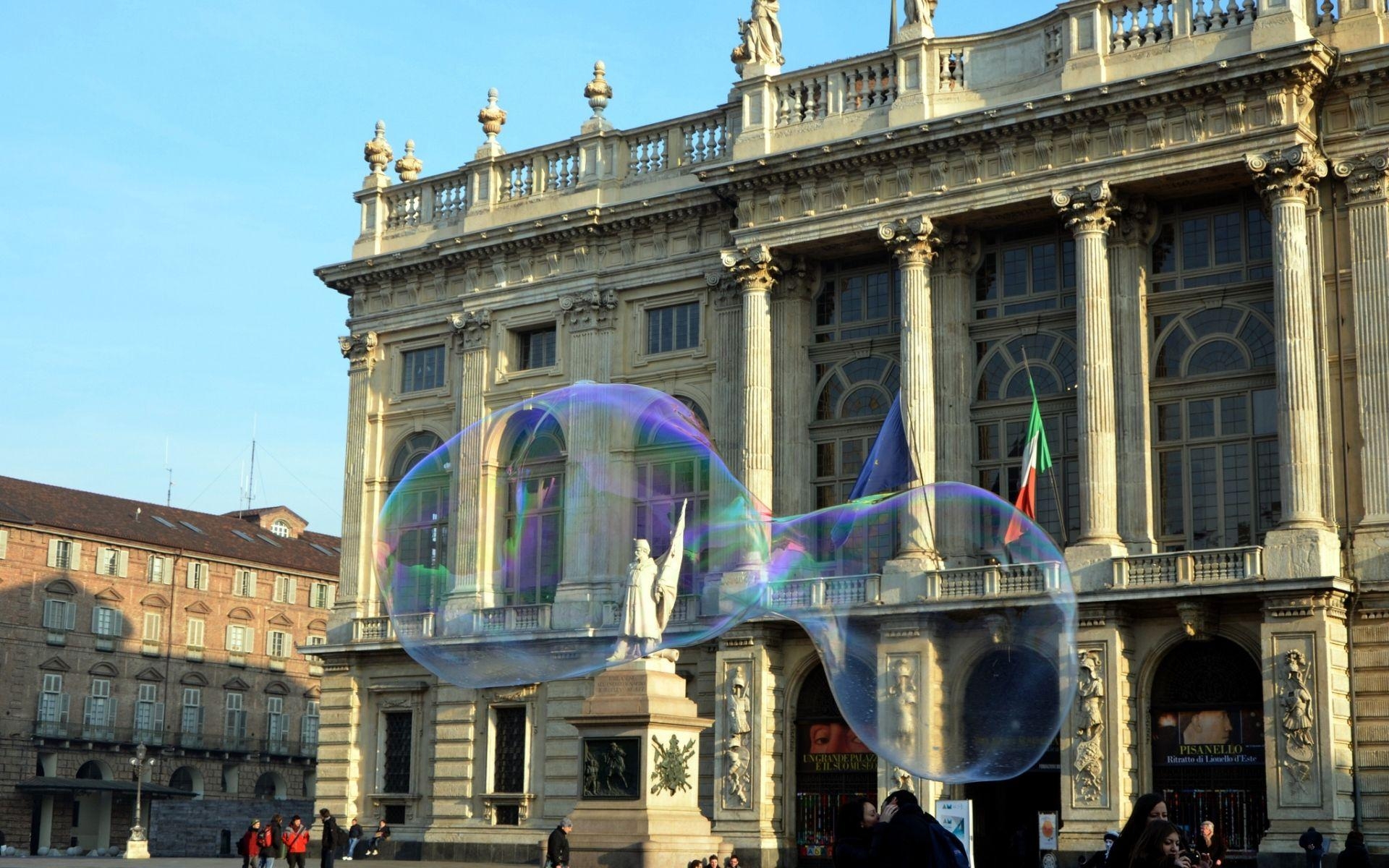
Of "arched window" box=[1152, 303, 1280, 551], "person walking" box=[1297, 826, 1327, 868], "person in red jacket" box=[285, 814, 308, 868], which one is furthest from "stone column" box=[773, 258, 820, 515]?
"person walking" box=[1297, 826, 1327, 868]

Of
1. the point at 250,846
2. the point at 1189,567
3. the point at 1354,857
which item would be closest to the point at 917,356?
the point at 1189,567

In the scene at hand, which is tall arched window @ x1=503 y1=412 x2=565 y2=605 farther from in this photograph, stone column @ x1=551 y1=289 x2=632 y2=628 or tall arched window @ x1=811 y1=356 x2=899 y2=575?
tall arched window @ x1=811 y1=356 x2=899 y2=575

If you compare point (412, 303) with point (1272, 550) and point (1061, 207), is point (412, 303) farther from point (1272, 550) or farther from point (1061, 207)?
point (1272, 550)

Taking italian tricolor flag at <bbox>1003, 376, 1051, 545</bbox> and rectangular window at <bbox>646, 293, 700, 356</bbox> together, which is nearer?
italian tricolor flag at <bbox>1003, 376, 1051, 545</bbox>

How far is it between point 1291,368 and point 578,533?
18900 mm

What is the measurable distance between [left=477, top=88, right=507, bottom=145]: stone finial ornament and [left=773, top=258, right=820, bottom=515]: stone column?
11.7 meters

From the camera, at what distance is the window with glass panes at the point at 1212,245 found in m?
39.7

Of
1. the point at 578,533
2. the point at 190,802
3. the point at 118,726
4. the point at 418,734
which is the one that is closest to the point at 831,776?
the point at 578,533

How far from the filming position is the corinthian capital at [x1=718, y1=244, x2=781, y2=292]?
147 ft

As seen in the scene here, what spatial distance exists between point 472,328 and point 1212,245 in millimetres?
Answer: 20822

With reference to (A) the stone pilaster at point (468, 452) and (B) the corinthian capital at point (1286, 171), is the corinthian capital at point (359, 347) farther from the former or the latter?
(B) the corinthian capital at point (1286, 171)

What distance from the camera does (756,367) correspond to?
1757 inches

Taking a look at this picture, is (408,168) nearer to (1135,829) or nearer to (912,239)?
(912,239)

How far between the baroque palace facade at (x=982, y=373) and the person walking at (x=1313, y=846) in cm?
63
